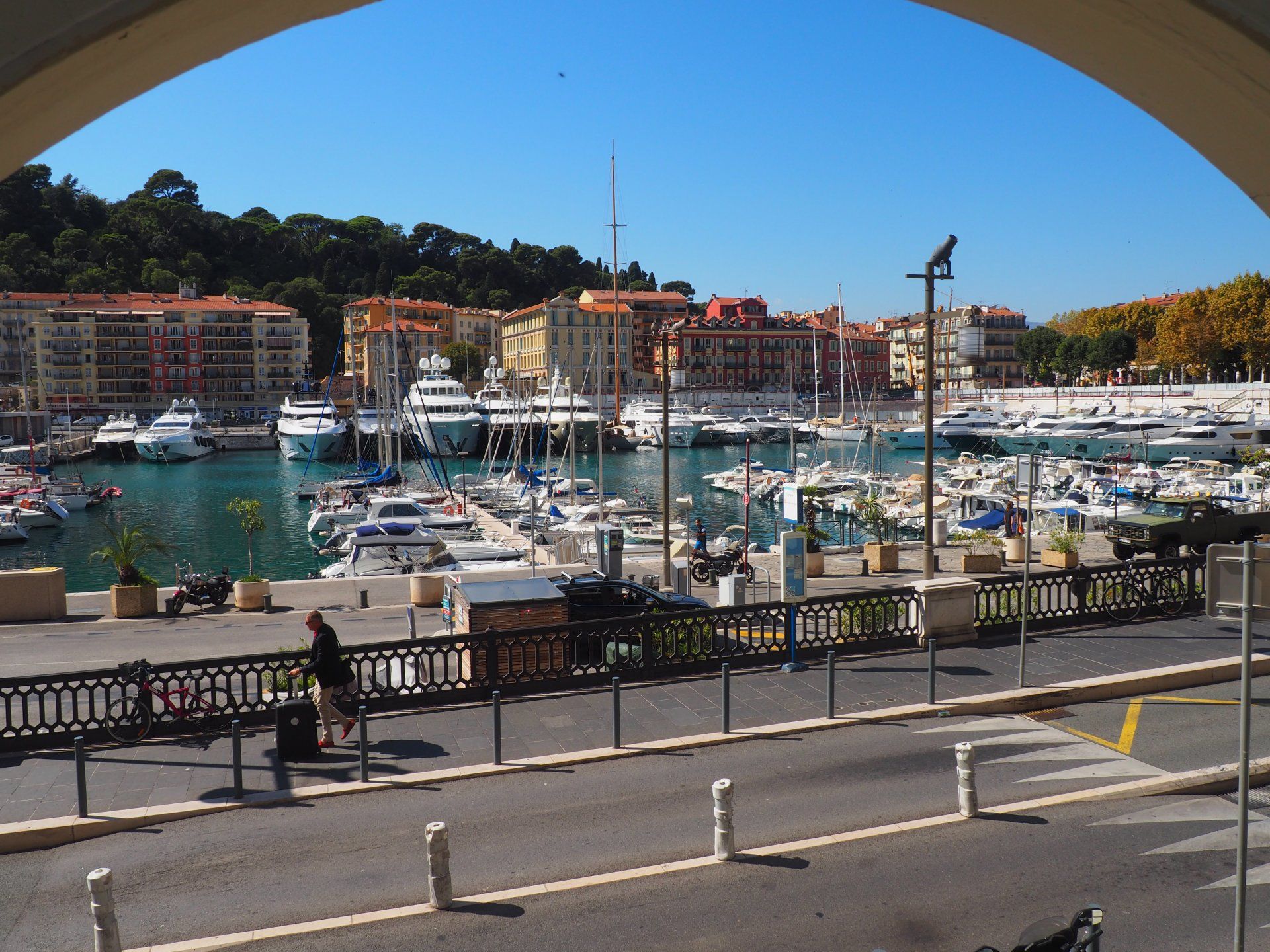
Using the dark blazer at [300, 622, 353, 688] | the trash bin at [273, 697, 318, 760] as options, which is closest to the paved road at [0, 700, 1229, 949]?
the trash bin at [273, 697, 318, 760]

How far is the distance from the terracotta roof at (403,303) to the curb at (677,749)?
125m

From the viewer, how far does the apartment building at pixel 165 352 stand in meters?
120

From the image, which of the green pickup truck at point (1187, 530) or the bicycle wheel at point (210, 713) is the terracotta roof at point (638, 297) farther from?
the bicycle wheel at point (210, 713)

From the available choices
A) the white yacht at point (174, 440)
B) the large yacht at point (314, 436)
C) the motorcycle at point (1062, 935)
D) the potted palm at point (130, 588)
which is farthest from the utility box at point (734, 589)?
the white yacht at point (174, 440)

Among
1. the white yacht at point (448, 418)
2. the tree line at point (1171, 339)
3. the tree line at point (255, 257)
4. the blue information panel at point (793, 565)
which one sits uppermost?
the tree line at point (255, 257)

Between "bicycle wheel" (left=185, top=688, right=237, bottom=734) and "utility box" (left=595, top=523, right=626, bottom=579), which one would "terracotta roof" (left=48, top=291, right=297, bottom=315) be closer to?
"utility box" (left=595, top=523, right=626, bottom=579)

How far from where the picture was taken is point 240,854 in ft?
27.7

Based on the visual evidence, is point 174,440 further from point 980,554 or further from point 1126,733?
point 1126,733

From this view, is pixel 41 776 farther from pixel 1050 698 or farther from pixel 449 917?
pixel 1050 698

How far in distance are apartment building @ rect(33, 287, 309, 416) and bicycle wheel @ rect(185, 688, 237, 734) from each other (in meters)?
120

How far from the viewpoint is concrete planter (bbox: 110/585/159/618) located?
2069cm

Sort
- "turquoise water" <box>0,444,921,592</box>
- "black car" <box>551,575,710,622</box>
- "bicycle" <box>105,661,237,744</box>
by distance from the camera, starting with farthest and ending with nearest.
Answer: "turquoise water" <box>0,444,921,592</box>, "black car" <box>551,575,710,622</box>, "bicycle" <box>105,661,237,744</box>

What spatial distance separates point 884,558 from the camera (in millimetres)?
25359

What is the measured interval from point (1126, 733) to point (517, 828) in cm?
704
